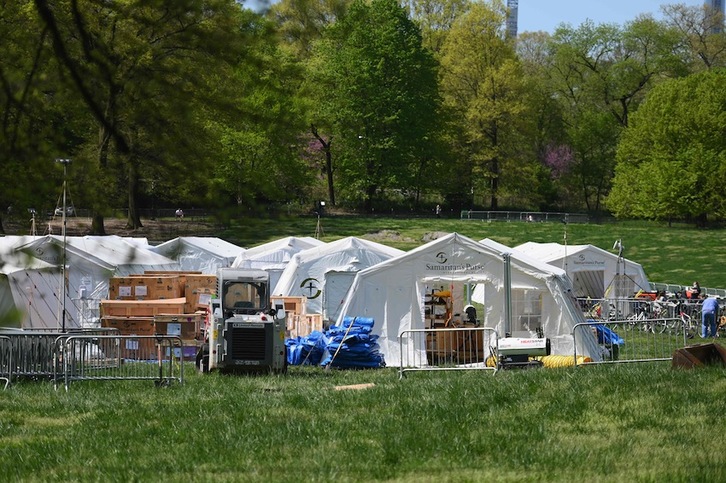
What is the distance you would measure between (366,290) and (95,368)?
7566 mm

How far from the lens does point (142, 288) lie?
87.1 feet

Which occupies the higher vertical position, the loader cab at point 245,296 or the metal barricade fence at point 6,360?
the loader cab at point 245,296

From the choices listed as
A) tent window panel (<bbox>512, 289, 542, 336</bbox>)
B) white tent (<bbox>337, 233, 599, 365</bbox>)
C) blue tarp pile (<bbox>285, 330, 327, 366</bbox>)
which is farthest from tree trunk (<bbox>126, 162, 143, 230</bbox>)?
tent window panel (<bbox>512, 289, 542, 336</bbox>)

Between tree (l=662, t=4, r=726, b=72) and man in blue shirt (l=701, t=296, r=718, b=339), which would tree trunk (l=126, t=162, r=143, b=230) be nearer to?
man in blue shirt (l=701, t=296, r=718, b=339)

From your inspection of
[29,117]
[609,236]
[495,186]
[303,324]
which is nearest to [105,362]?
[303,324]

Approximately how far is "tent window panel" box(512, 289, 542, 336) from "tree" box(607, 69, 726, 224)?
4953 centimetres

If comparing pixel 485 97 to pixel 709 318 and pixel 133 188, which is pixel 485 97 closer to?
pixel 709 318

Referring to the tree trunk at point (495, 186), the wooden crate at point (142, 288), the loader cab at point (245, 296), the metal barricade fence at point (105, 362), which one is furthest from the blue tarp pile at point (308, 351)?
the tree trunk at point (495, 186)

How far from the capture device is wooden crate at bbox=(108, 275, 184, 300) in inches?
1035

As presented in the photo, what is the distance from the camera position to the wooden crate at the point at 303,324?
85.3 feet

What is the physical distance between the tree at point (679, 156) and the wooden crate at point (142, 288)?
50.0m

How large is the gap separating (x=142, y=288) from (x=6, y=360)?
31.8ft

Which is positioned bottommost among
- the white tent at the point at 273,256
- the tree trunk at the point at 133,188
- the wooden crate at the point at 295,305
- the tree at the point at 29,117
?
the wooden crate at the point at 295,305

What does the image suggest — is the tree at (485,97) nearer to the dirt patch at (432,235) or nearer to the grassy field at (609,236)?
the grassy field at (609,236)
